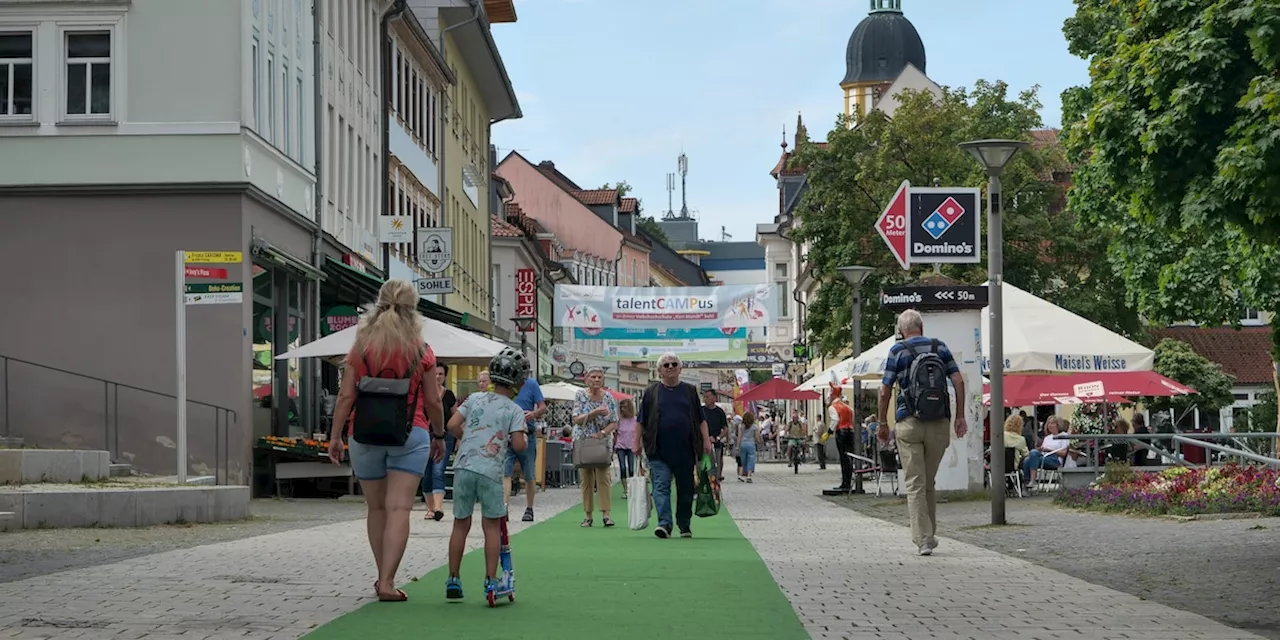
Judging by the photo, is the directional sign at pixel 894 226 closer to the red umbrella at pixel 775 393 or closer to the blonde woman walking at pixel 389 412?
the red umbrella at pixel 775 393

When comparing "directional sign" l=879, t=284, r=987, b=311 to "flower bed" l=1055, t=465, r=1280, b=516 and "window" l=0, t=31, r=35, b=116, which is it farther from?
"window" l=0, t=31, r=35, b=116

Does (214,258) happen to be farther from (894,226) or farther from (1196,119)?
(894,226)

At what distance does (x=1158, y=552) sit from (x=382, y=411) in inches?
288

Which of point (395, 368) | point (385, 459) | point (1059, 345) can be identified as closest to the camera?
point (395, 368)

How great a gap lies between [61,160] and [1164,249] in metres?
24.5

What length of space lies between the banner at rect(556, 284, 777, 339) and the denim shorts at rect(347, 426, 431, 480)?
150ft

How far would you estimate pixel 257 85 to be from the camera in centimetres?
2889

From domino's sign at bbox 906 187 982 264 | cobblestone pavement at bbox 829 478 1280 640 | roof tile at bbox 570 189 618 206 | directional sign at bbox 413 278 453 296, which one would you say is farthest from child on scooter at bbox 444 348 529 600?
roof tile at bbox 570 189 618 206

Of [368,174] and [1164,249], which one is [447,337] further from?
[1164,249]

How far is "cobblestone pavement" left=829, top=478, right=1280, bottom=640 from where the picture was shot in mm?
11469

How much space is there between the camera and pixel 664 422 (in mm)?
18406

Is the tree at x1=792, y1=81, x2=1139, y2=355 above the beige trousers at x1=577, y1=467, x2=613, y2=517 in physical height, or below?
above

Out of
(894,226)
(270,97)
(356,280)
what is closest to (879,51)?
(894,226)

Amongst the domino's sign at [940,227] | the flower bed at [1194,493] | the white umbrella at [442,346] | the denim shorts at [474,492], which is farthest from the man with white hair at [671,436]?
the white umbrella at [442,346]
